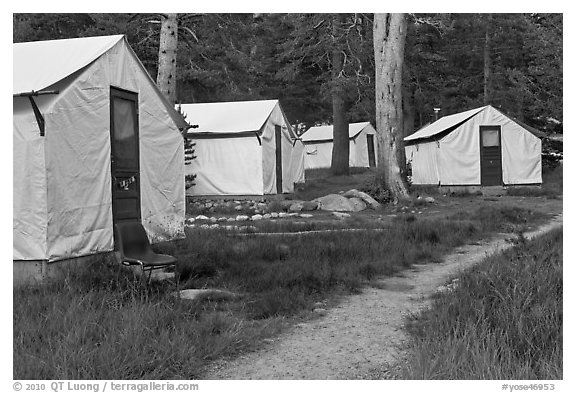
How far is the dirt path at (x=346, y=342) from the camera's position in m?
4.42

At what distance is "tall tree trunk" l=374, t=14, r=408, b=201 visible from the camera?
16.0 m

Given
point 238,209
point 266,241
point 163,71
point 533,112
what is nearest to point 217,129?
point 238,209

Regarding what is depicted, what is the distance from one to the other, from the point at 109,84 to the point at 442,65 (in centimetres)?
2320

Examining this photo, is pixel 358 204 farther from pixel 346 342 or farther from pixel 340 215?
pixel 346 342

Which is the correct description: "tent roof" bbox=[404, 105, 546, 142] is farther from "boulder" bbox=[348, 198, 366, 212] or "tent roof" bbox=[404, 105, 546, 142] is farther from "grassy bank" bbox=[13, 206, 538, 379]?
"grassy bank" bbox=[13, 206, 538, 379]

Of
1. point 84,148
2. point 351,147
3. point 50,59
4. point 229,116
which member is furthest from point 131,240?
point 351,147

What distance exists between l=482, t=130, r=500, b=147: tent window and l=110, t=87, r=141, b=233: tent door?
14.6 m

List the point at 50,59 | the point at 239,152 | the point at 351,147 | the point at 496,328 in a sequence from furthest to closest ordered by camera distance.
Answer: the point at 351,147 < the point at 239,152 < the point at 50,59 < the point at 496,328

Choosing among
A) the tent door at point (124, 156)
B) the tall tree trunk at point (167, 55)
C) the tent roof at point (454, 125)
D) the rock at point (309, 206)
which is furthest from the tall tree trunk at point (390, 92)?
the tent door at point (124, 156)

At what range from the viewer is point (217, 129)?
60.7 feet

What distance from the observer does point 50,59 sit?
7.48 metres

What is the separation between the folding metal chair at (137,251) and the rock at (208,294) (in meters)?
0.46

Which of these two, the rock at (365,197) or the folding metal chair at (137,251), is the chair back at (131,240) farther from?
the rock at (365,197)

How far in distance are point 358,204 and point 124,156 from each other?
8.27 metres
